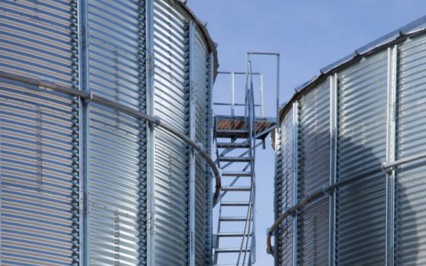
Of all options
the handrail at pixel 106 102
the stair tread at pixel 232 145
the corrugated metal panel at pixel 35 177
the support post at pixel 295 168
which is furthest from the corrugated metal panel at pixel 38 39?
the support post at pixel 295 168

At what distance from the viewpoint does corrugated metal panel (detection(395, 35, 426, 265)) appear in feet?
74.0

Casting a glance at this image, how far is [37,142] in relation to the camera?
749 inches

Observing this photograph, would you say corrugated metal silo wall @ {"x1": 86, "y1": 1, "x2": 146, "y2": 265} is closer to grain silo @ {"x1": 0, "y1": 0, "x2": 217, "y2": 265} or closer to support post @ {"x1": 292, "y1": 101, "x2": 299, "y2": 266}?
grain silo @ {"x1": 0, "y1": 0, "x2": 217, "y2": 265}

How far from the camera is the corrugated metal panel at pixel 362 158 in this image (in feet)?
78.1

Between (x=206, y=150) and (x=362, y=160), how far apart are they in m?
3.30

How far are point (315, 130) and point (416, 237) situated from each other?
5.15 metres

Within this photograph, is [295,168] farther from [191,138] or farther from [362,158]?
[191,138]

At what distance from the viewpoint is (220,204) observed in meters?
26.7

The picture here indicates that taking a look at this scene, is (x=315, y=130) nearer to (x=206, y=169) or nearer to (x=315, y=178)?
(x=315, y=178)

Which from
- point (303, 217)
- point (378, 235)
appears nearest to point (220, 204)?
point (303, 217)

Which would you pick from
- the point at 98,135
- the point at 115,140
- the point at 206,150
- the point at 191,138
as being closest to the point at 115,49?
the point at 115,140

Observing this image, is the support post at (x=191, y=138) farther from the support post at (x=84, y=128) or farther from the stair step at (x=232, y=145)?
the stair step at (x=232, y=145)

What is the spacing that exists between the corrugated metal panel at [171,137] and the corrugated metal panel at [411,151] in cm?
420

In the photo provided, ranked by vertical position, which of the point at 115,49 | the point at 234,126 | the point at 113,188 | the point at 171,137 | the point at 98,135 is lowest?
the point at 113,188
